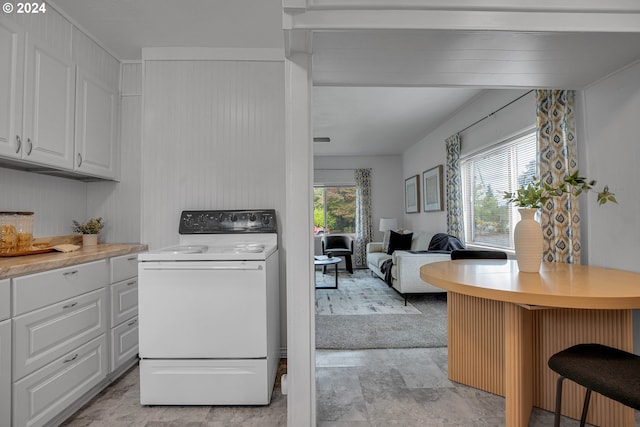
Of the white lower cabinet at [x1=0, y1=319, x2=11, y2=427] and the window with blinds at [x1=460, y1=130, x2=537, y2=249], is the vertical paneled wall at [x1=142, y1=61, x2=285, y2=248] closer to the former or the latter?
the white lower cabinet at [x1=0, y1=319, x2=11, y2=427]

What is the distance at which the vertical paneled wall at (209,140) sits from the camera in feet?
8.55

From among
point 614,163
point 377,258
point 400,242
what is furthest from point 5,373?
point 400,242

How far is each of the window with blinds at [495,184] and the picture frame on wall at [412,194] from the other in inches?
64.6

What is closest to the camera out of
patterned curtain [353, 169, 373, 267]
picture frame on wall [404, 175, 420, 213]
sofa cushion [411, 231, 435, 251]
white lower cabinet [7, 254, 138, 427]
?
white lower cabinet [7, 254, 138, 427]

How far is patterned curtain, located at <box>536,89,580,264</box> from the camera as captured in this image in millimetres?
2125

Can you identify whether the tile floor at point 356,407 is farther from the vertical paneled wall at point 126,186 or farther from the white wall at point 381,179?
the white wall at point 381,179

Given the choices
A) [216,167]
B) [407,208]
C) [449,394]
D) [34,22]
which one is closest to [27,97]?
[34,22]

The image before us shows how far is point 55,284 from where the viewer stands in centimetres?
166

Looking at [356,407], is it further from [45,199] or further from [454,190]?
[454,190]

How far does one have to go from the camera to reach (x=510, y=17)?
1401mm

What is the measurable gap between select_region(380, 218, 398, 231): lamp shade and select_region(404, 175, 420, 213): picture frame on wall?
40 centimetres

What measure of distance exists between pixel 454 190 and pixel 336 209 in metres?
3.34

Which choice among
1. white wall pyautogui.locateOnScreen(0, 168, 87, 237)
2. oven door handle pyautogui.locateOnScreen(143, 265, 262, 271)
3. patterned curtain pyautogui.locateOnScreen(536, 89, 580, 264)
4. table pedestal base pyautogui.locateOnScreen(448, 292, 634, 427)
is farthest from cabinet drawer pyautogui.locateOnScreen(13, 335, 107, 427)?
patterned curtain pyautogui.locateOnScreen(536, 89, 580, 264)

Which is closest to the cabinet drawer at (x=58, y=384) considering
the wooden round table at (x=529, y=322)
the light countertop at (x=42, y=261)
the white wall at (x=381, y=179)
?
the light countertop at (x=42, y=261)
